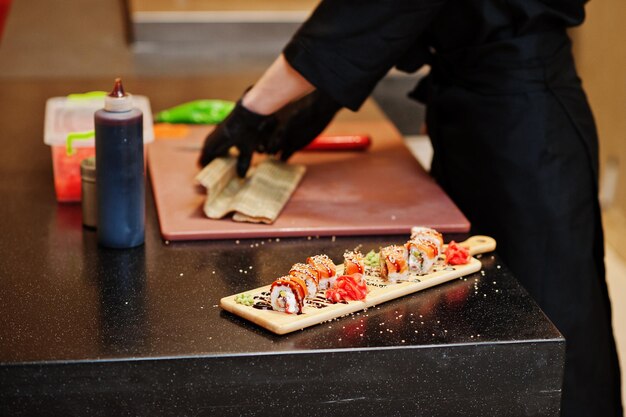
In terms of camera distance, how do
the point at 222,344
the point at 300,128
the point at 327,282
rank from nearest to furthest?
the point at 222,344
the point at 327,282
the point at 300,128

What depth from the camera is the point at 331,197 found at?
1601 millimetres

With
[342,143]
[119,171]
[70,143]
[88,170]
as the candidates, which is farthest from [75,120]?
[342,143]

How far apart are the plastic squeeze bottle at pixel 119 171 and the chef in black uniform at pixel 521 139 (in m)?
0.31

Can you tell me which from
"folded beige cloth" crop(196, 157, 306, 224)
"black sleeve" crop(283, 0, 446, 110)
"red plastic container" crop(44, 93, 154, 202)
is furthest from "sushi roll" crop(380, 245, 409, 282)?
"red plastic container" crop(44, 93, 154, 202)

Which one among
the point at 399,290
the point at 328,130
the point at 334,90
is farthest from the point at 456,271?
the point at 328,130

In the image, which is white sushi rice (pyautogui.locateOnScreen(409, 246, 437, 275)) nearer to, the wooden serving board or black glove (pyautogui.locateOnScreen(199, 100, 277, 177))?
the wooden serving board

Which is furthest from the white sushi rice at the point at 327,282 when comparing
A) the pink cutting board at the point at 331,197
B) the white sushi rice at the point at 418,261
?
the pink cutting board at the point at 331,197

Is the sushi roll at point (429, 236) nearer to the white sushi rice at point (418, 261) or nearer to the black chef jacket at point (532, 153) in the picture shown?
the white sushi rice at point (418, 261)

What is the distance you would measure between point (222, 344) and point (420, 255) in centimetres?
32

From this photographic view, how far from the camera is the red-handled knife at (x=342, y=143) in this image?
186cm

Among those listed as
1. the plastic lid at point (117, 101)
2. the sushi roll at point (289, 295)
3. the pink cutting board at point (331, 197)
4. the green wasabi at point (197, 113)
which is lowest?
the green wasabi at point (197, 113)

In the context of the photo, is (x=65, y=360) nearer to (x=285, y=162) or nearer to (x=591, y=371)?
(x=285, y=162)

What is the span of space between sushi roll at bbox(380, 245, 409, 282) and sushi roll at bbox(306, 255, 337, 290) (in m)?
0.08

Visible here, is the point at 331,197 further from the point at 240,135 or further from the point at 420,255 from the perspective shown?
the point at 420,255
